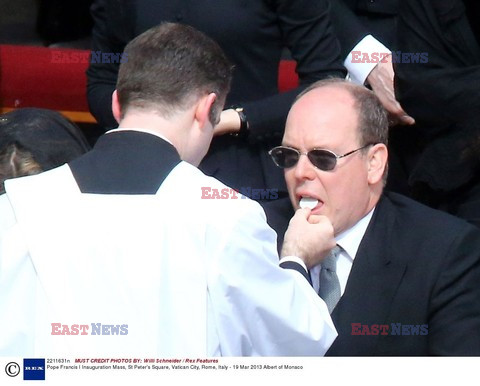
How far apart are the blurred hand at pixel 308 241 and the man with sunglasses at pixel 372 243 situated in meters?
0.17

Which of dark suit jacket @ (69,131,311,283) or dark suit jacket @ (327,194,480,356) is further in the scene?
dark suit jacket @ (327,194,480,356)

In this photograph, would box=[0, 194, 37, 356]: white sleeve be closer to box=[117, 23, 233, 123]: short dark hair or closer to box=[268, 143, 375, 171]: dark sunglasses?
box=[117, 23, 233, 123]: short dark hair

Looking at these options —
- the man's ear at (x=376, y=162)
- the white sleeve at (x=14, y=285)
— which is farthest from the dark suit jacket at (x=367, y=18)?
the white sleeve at (x=14, y=285)

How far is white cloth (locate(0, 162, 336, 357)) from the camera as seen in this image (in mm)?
2494

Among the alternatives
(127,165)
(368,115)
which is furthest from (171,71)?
(368,115)

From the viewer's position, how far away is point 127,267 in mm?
2500

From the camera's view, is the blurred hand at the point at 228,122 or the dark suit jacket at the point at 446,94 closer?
the dark suit jacket at the point at 446,94

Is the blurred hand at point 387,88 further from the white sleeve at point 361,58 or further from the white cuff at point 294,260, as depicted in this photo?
the white cuff at point 294,260

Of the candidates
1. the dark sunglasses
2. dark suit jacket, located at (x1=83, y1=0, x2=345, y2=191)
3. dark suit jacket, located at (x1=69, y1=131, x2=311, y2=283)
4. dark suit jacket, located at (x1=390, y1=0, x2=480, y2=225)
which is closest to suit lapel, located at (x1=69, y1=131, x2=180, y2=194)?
dark suit jacket, located at (x1=69, y1=131, x2=311, y2=283)

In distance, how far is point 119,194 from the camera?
2.55 meters

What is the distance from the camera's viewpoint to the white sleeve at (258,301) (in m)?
2.51

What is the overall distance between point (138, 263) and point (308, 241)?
0.62m

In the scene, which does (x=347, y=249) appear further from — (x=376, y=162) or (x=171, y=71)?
(x=171, y=71)

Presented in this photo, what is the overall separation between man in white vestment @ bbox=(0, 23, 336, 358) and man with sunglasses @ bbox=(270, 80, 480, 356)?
0.46m
